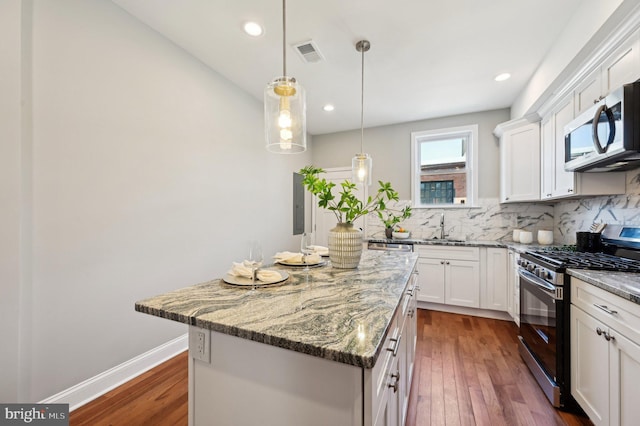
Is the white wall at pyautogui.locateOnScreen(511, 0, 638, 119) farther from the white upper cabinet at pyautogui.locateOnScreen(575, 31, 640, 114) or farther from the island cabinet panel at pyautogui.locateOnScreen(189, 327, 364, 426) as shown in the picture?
the island cabinet panel at pyautogui.locateOnScreen(189, 327, 364, 426)

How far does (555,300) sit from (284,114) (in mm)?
2125

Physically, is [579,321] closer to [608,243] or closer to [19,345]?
[608,243]

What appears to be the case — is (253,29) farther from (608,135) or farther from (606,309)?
(606,309)

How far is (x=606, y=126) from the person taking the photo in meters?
1.61

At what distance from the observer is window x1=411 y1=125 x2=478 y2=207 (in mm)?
3916

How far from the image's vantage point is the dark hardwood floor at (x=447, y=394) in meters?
1.63

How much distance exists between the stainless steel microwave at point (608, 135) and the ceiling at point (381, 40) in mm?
881

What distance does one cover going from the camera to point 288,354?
812 millimetres

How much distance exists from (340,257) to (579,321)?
1.54 m

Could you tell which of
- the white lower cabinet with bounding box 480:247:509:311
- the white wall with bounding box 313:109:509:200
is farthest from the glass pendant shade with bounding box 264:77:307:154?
the white wall with bounding box 313:109:509:200

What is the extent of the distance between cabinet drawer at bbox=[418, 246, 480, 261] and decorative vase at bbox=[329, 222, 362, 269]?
7.41 ft

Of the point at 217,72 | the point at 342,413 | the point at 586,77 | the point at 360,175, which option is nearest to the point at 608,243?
the point at 586,77

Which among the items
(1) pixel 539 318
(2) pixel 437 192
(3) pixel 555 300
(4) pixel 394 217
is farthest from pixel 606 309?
(2) pixel 437 192

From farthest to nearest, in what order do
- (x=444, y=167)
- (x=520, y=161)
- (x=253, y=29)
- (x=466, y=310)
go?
(x=444, y=167) < (x=466, y=310) < (x=520, y=161) < (x=253, y=29)
